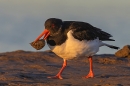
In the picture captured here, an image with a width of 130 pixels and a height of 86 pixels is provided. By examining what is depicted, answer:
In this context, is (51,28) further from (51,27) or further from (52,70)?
(52,70)

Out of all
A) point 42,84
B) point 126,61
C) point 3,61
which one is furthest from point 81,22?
point 126,61

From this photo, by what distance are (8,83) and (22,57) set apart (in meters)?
6.36

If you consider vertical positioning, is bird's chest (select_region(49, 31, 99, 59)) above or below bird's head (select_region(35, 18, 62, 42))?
below

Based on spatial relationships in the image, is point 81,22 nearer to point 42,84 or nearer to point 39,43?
point 39,43

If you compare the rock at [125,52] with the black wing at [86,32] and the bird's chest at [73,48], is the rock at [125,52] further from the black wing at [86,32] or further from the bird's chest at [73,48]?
the bird's chest at [73,48]

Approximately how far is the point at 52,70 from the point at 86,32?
85.9 inches

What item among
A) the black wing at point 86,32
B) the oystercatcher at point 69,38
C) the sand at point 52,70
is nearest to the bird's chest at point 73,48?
the oystercatcher at point 69,38

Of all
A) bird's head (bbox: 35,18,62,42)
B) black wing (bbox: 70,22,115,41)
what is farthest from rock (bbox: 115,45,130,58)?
bird's head (bbox: 35,18,62,42)

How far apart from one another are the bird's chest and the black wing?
128 millimetres

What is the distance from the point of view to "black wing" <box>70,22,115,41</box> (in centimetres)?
1172

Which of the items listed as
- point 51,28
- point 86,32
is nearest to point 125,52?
point 86,32

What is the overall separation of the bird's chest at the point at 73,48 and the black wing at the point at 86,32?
0.13 metres

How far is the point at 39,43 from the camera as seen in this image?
38.5ft

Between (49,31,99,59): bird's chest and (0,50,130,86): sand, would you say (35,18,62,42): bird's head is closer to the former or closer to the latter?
(49,31,99,59): bird's chest
